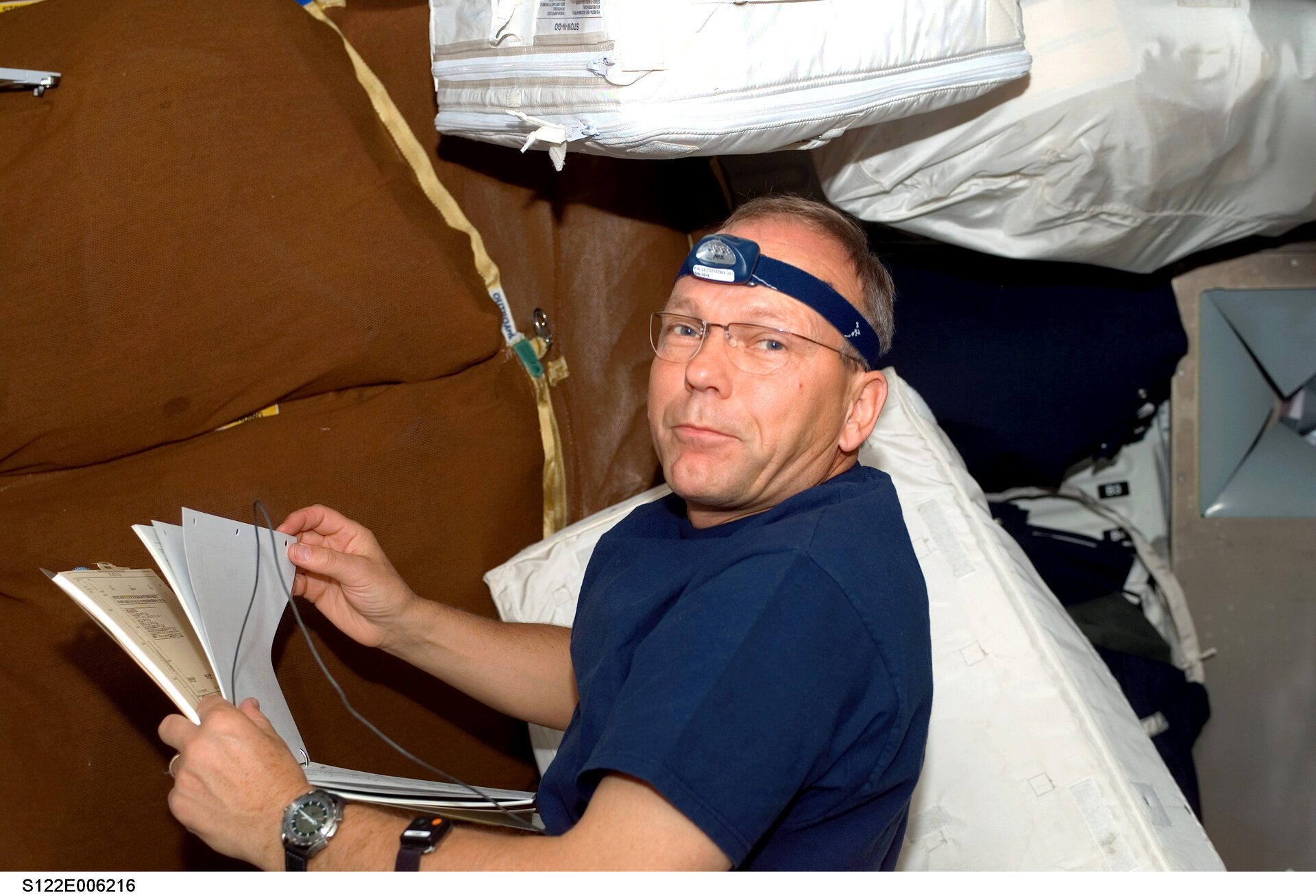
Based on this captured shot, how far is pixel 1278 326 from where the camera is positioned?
6.95 ft

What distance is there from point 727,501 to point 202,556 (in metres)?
0.65

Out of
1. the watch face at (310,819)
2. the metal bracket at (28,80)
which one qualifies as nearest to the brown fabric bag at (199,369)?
the metal bracket at (28,80)

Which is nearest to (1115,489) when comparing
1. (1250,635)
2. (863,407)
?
(1250,635)

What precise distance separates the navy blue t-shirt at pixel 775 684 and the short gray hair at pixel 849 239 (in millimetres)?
244

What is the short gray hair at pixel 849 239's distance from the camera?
4.43 ft

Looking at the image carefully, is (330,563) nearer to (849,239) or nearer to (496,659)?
(496,659)

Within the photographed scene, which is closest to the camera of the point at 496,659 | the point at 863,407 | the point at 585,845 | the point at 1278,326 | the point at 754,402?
the point at 585,845

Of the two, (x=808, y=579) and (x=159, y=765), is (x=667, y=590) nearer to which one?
(x=808, y=579)

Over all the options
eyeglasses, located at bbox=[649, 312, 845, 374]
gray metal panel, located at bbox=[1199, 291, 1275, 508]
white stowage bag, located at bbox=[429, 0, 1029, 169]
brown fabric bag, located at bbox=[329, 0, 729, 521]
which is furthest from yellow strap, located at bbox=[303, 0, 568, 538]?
gray metal panel, located at bbox=[1199, 291, 1275, 508]

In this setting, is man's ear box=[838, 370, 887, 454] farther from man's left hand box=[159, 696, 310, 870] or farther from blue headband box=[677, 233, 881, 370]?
man's left hand box=[159, 696, 310, 870]

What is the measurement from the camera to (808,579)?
1.03 m

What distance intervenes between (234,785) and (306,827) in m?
0.10

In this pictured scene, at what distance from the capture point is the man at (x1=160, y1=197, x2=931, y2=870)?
95 centimetres
